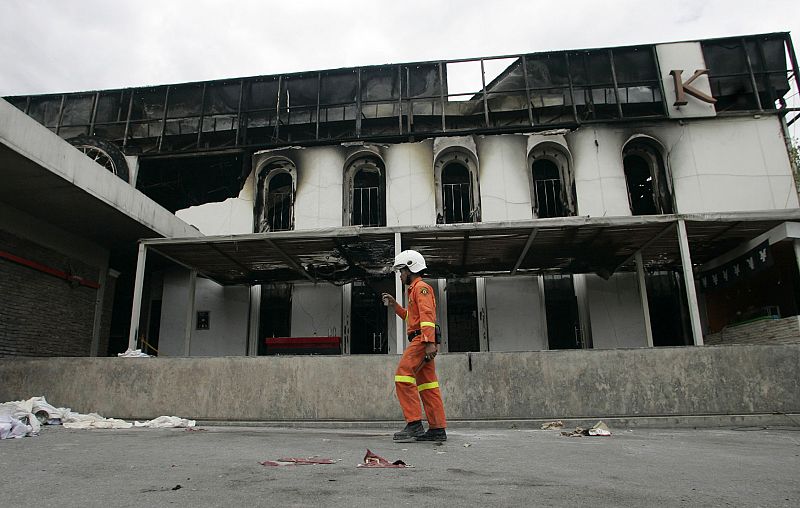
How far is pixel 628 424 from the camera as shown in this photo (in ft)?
24.5

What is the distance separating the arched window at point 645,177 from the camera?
14453 mm

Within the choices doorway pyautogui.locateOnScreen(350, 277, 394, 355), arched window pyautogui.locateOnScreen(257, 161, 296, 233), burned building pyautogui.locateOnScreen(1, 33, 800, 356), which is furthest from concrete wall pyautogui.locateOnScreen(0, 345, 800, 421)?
arched window pyautogui.locateOnScreen(257, 161, 296, 233)

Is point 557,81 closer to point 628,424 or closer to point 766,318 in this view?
point 766,318

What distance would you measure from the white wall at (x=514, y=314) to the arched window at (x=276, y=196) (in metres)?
5.94

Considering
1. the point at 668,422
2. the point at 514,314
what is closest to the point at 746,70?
the point at 514,314

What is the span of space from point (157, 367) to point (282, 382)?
200cm

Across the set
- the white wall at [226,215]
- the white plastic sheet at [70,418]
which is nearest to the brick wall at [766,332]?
the white plastic sheet at [70,418]

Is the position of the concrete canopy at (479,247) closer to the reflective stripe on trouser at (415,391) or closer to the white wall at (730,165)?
the white wall at (730,165)

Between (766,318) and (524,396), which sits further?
(766,318)

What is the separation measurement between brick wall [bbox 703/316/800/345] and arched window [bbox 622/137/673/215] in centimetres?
369

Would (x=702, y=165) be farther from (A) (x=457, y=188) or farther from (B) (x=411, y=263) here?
(B) (x=411, y=263)

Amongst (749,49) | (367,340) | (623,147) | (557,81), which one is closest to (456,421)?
(367,340)

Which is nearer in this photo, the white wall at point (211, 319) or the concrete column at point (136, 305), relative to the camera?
the concrete column at point (136, 305)

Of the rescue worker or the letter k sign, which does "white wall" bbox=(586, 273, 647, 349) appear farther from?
the rescue worker
